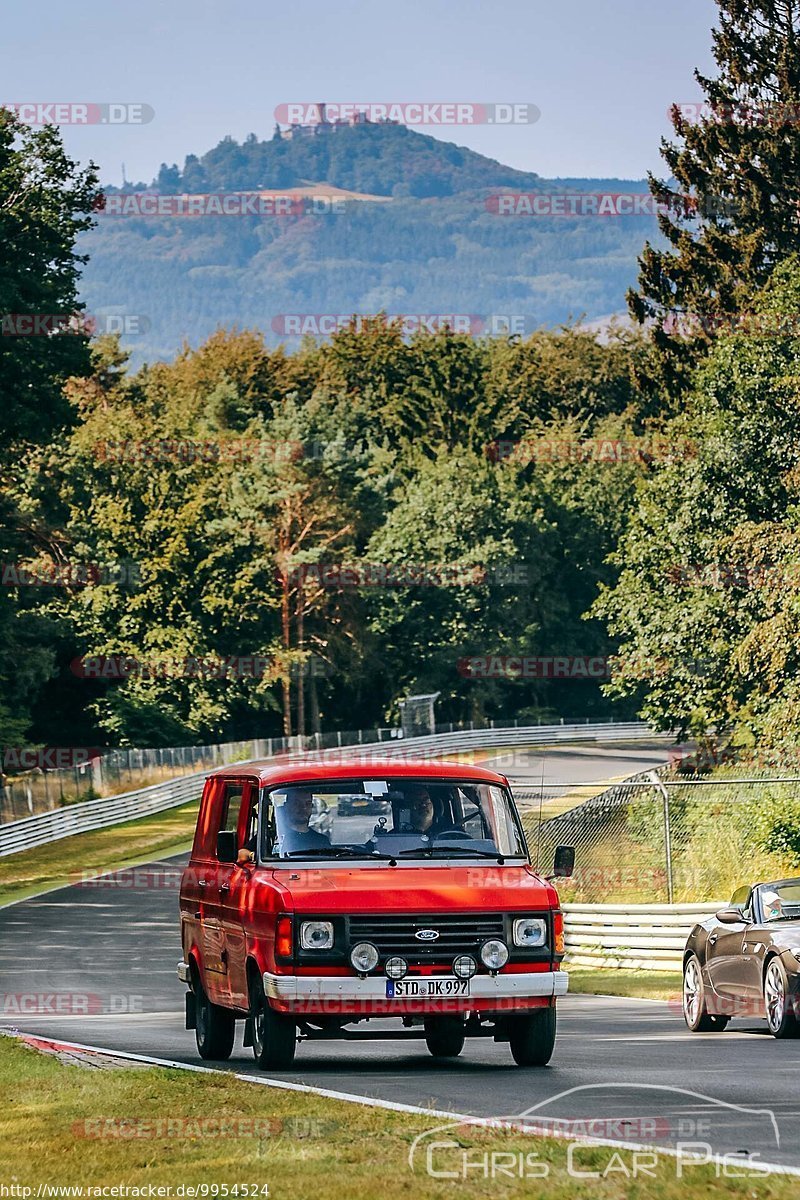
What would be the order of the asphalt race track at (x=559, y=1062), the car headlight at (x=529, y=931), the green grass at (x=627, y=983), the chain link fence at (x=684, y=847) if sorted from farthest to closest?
1. the chain link fence at (x=684, y=847)
2. the green grass at (x=627, y=983)
3. the car headlight at (x=529, y=931)
4. the asphalt race track at (x=559, y=1062)

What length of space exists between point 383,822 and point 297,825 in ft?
1.90

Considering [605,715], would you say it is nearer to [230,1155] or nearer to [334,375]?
[334,375]

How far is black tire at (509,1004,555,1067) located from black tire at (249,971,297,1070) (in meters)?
1.48

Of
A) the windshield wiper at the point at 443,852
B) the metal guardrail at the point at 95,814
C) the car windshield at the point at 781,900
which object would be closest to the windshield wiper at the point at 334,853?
the windshield wiper at the point at 443,852

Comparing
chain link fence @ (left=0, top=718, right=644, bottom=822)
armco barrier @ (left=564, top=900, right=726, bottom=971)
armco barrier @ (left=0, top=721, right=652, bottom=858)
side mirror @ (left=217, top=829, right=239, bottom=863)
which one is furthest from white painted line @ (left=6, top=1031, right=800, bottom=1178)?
chain link fence @ (left=0, top=718, right=644, bottom=822)

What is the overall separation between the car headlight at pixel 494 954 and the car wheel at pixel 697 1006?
547cm

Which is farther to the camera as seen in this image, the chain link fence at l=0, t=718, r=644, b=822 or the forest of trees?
the chain link fence at l=0, t=718, r=644, b=822

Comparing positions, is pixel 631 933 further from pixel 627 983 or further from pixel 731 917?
pixel 731 917

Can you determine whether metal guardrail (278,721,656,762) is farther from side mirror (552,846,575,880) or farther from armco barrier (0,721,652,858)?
side mirror (552,846,575,880)

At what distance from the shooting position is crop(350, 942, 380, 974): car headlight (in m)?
12.6

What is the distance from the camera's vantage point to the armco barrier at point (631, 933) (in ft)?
85.3

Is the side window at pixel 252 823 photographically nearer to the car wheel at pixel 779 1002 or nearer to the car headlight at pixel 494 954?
the car headlight at pixel 494 954

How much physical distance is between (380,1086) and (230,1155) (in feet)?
10.7

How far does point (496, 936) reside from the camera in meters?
12.8
